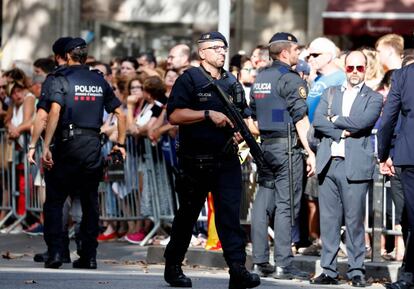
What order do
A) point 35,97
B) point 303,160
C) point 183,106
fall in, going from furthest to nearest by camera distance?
point 35,97, point 303,160, point 183,106

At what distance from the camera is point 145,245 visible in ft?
58.1

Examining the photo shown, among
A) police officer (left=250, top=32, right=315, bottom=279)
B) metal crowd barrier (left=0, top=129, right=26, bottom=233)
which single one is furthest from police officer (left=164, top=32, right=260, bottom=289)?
metal crowd barrier (left=0, top=129, right=26, bottom=233)

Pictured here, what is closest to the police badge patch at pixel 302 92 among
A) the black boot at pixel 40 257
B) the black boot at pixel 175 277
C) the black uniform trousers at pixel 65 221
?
the black boot at pixel 175 277

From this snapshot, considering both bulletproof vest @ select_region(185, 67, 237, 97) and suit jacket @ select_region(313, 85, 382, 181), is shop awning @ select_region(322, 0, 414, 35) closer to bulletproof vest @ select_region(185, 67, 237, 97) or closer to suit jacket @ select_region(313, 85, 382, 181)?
suit jacket @ select_region(313, 85, 382, 181)

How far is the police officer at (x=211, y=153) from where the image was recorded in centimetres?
1261

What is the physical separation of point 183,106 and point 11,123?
7.13 meters

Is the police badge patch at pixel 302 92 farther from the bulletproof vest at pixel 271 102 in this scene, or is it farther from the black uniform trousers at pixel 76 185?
the black uniform trousers at pixel 76 185

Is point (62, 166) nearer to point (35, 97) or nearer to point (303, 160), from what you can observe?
point (303, 160)

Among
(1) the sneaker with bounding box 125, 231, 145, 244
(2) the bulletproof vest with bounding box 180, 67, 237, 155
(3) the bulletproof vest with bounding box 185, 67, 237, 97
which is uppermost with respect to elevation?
(3) the bulletproof vest with bounding box 185, 67, 237, 97

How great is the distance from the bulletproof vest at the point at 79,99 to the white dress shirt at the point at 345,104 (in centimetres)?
222

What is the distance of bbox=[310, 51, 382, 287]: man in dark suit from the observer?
A: 13992 mm

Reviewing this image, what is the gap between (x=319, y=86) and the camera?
616 inches

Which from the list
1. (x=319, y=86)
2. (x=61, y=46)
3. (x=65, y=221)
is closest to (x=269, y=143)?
(x=319, y=86)

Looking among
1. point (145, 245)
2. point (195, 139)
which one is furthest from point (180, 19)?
point (195, 139)
